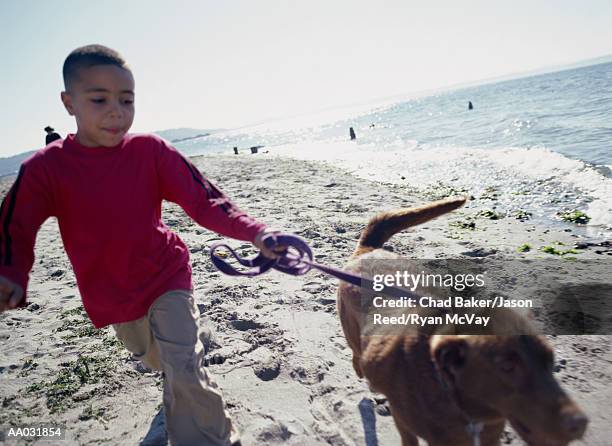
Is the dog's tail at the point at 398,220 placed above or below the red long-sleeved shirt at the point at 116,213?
below

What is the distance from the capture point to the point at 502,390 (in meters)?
1.68

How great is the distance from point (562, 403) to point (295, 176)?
1204cm

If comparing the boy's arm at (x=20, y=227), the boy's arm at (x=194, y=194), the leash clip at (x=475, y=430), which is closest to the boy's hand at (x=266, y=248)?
the boy's arm at (x=194, y=194)

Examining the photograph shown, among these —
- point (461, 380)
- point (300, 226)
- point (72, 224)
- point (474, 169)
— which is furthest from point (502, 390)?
point (474, 169)

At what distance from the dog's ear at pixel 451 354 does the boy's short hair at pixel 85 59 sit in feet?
7.50

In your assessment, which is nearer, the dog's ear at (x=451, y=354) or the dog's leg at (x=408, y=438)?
the dog's ear at (x=451, y=354)

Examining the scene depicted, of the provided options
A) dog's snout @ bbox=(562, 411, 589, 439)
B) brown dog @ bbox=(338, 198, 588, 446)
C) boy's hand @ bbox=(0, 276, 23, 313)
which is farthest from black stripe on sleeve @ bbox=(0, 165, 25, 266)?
dog's snout @ bbox=(562, 411, 589, 439)

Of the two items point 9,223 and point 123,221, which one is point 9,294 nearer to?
point 9,223

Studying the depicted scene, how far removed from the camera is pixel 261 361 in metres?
3.41

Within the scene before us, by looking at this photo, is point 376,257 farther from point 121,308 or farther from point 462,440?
point 121,308

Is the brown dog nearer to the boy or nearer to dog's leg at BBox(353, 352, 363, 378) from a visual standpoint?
dog's leg at BBox(353, 352, 363, 378)

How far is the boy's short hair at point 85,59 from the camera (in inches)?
88.7

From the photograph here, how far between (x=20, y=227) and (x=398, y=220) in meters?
2.45

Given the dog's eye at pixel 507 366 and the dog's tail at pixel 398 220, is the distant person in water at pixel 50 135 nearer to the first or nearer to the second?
the dog's tail at pixel 398 220
